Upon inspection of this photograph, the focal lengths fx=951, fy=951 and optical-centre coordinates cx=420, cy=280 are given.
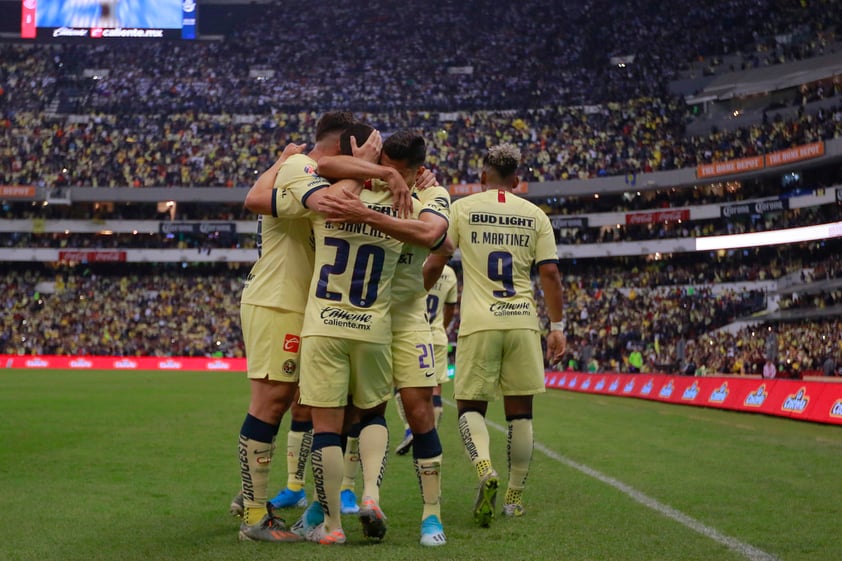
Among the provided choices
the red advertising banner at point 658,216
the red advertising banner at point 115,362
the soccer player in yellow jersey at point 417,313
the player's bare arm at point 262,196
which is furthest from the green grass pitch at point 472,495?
the red advertising banner at point 658,216

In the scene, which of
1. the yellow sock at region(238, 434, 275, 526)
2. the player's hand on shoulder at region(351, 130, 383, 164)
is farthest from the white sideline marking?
the player's hand on shoulder at region(351, 130, 383, 164)

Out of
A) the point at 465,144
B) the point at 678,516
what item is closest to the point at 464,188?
the point at 465,144

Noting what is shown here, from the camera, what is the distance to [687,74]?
60531mm

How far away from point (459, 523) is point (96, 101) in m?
64.0

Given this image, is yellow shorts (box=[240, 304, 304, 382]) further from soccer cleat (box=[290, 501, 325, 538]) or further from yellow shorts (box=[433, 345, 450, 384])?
yellow shorts (box=[433, 345, 450, 384])

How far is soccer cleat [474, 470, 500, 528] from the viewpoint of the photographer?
21.3 feet

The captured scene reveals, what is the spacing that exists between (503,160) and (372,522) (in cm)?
307

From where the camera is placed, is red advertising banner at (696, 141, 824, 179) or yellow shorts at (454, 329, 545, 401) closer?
yellow shorts at (454, 329, 545, 401)

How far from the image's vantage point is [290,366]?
625 cm

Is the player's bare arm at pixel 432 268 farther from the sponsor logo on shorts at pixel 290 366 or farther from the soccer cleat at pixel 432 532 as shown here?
the soccer cleat at pixel 432 532

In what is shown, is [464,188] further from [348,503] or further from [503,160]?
[348,503]

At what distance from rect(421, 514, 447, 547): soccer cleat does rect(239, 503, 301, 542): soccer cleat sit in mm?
803

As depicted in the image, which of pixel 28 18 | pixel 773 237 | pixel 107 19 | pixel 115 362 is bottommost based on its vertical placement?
pixel 115 362

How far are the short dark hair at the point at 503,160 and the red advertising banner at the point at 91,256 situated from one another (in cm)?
5667
